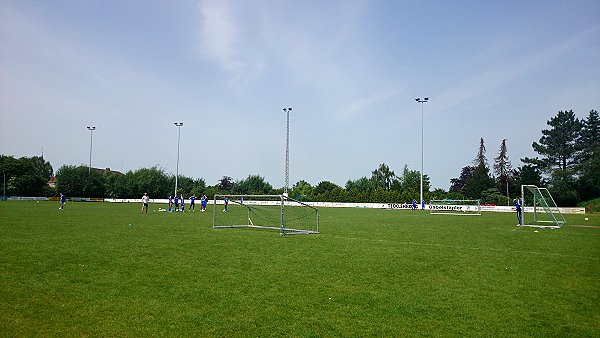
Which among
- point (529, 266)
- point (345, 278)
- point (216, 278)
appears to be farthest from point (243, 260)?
point (529, 266)

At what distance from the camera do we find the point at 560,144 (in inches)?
3223

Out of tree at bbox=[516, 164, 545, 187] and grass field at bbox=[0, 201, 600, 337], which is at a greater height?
tree at bbox=[516, 164, 545, 187]

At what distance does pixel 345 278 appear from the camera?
9969mm

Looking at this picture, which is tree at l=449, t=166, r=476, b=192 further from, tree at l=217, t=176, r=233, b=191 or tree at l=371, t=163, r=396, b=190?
tree at l=217, t=176, r=233, b=191

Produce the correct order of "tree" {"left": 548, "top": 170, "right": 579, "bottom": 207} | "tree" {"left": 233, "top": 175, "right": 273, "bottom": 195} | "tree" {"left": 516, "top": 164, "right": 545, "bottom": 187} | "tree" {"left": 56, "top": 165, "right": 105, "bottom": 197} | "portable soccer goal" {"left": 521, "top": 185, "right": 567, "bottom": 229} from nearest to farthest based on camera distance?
1. "portable soccer goal" {"left": 521, "top": 185, "right": 567, "bottom": 229}
2. "tree" {"left": 548, "top": 170, "right": 579, "bottom": 207}
3. "tree" {"left": 516, "top": 164, "right": 545, "bottom": 187}
4. "tree" {"left": 56, "top": 165, "right": 105, "bottom": 197}
5. "tree" {"left": 233, "top": 175, "right": 273, "bottom": 195}

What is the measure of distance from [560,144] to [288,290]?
90.0 meters

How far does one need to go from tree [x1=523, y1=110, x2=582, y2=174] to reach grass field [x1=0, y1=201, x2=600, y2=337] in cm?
7751

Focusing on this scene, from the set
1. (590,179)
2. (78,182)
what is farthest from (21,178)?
(590,179)

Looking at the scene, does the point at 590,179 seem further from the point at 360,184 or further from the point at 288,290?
the point at 288,290

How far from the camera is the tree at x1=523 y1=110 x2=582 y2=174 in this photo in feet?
264

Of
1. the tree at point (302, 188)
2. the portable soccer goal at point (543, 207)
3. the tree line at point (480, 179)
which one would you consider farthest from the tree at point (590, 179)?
the tree at point (302, 188)

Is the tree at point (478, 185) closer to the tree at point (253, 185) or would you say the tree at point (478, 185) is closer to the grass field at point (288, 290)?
the tree at point (253, 185)

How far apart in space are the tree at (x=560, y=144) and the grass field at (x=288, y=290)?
77.5 m

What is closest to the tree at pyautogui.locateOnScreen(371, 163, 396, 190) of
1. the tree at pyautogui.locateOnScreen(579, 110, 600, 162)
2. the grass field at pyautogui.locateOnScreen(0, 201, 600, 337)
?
the tree at pyautogui.locateOnScreen(579, 110, 600, 162)
